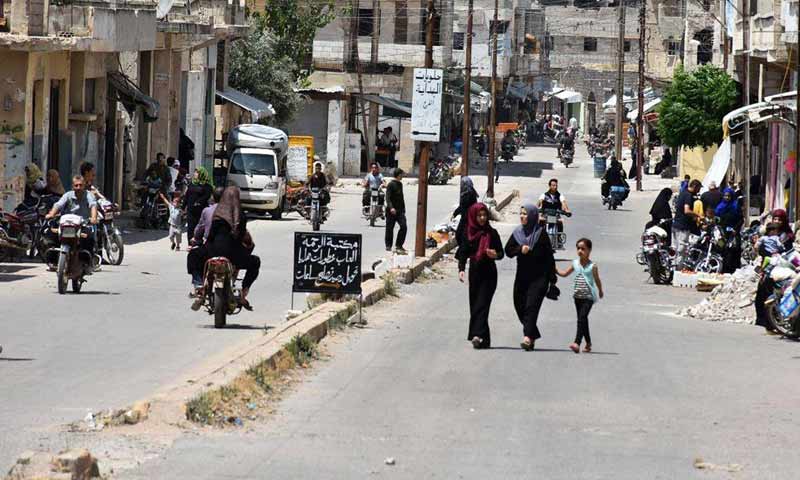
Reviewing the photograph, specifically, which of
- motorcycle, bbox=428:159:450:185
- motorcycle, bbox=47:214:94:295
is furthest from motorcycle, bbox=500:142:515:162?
motorcycle, bbox=47:214:94:295

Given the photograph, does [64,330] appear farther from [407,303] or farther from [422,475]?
[422,475]

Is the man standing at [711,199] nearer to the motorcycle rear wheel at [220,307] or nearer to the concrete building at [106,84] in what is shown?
the concrete building at [106,84]

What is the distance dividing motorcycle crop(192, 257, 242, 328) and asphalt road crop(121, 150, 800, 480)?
143 cm

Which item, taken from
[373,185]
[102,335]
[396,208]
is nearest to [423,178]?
[396,208]

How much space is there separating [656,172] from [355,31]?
15130 mm

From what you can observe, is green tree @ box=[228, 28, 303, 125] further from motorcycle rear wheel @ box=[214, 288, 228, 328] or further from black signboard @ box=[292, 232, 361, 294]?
motorcycle rear wheel @ box=[214, 288, 228, 328]

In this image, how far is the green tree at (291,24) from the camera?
6450cm

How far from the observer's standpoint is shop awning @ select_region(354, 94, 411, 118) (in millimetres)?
65750

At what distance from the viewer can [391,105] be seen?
65.9m


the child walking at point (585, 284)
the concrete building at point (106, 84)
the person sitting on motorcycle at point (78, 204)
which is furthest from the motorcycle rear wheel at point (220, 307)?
the concrete building at point (106, 84)

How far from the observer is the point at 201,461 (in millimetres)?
9008

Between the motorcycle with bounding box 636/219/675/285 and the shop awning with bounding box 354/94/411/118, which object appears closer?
the motorcycle with bounding box 636/219/675/285

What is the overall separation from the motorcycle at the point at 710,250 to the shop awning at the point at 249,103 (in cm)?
2944

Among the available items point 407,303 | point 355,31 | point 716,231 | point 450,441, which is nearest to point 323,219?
point 716,231
